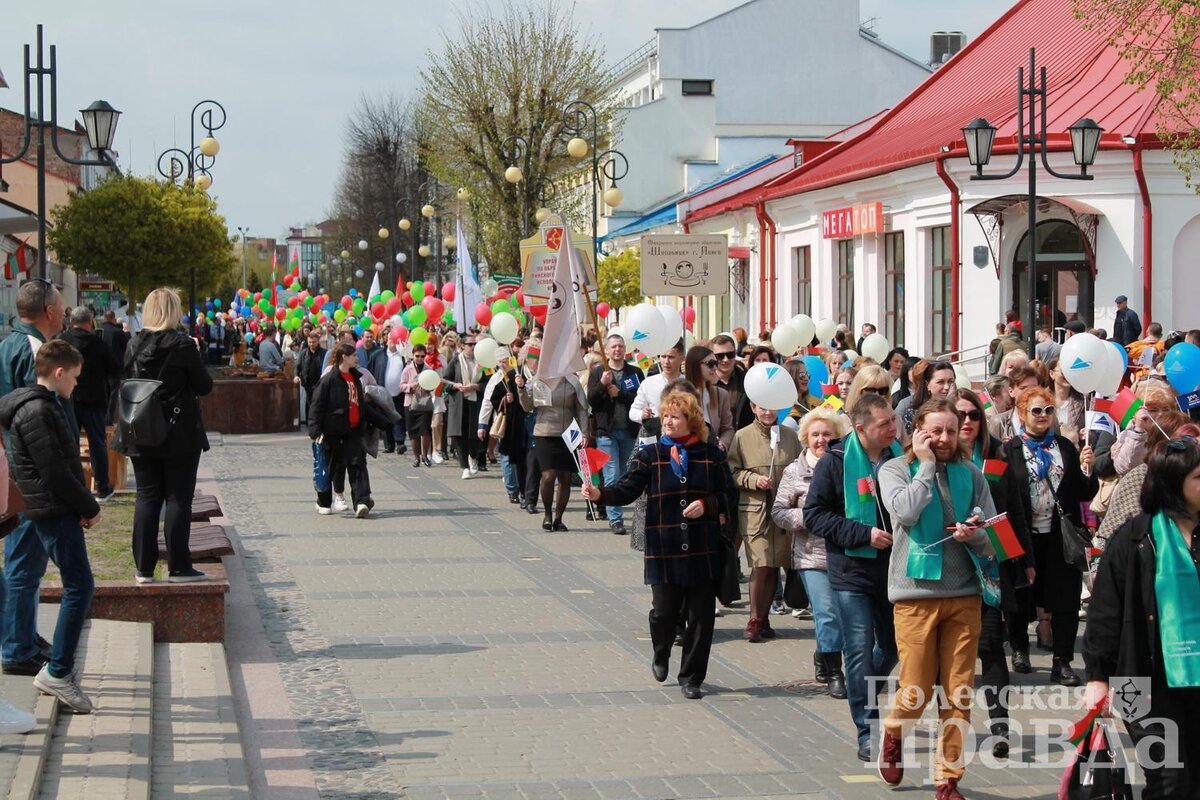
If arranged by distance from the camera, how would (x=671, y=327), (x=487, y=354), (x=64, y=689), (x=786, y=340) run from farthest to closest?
(x=487, y=354)
(x=786, y=340)
(x=671, y=327)
(x=64, y=689)

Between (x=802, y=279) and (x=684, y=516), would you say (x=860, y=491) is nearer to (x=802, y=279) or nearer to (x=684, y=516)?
(x=684, y=516)

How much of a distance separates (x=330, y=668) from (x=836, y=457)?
3373 mm

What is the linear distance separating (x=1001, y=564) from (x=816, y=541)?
94cm

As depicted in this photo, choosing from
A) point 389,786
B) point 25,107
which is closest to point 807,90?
point 25,107

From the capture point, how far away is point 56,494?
7.38m

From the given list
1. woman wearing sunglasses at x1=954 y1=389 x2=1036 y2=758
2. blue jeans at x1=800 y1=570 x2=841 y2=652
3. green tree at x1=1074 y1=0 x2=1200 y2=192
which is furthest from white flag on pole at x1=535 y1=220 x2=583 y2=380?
green tree at x1=1074 y1=0 x2=1200 y2=192

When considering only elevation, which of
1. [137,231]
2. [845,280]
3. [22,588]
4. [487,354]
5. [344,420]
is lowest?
[22,588]

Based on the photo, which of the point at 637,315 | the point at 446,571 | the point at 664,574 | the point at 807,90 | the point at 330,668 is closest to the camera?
the point at 664,574

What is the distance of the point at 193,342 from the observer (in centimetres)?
1004

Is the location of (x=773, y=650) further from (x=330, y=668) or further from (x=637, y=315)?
(x=637, y=315)

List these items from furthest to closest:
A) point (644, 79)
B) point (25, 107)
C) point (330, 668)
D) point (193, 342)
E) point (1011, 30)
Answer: point (644, 79)
point (1011, 30)
point (25, 107)
point (193, 342)
point (330, 668)

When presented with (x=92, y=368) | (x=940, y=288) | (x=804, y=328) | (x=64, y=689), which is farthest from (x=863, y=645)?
(x=940, y=288)

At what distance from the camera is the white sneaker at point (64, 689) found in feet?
23.9

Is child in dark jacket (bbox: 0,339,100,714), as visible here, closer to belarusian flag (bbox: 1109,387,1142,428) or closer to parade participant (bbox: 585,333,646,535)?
belarusian flag (bbox: 1109,387,1142,428)
